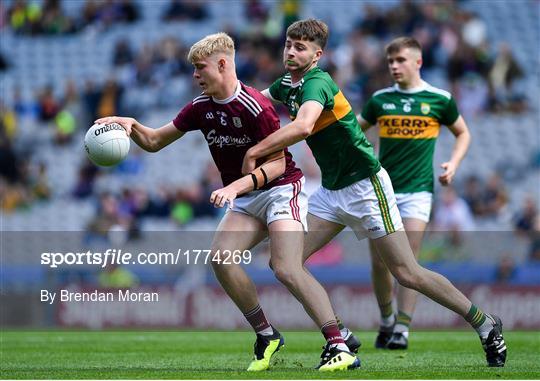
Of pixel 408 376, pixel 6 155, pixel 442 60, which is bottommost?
pixel 408 376

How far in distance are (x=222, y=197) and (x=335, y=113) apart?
1.40 m

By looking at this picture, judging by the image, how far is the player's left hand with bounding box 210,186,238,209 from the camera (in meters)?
7.05

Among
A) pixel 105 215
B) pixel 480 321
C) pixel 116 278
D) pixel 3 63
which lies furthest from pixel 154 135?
pixel 3 63

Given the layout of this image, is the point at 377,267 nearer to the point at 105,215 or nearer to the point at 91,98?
the point at 105,215

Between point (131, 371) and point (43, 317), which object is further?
point (43, 317)

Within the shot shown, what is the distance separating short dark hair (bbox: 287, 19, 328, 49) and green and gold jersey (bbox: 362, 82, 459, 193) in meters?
2.48

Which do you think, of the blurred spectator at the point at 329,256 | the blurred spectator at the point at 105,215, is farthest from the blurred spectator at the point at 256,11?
the blurred spectator at the point at 329,256

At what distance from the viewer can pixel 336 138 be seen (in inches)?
322

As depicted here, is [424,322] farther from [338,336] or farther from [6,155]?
[6,155]

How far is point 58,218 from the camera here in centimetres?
2045

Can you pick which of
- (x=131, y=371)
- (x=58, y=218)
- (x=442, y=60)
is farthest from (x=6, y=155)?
(x=131, y=371)

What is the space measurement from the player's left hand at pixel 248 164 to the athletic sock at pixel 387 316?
3.15m

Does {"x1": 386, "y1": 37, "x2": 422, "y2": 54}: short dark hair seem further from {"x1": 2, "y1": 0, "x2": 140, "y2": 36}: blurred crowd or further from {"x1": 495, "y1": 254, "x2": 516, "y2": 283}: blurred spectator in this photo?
{"x1": 2, "y1": 0, "x2": 140, "y2": 36}: blurred crowd

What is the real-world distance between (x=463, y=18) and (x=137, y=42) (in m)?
7.05
